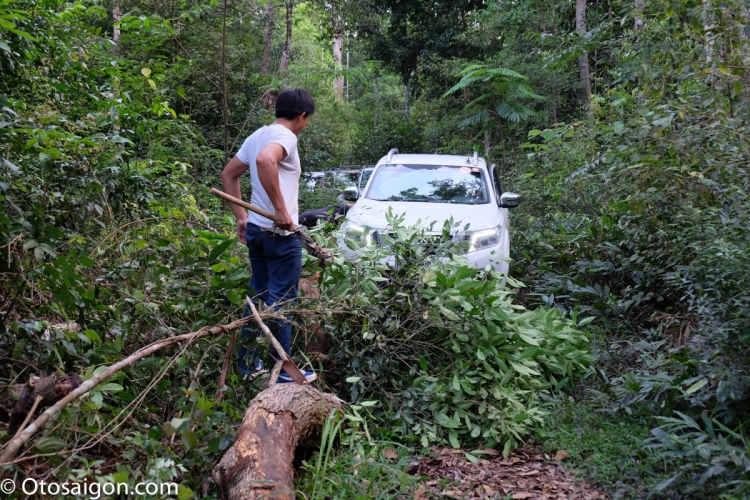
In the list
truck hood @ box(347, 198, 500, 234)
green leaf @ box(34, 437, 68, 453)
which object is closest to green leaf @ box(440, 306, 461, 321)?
truck hood @ box(347, 198, 500, 234)

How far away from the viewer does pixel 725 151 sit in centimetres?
428

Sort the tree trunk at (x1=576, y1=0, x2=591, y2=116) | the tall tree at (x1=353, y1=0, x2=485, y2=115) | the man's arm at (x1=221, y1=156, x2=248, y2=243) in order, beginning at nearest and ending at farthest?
the man's arm at (x1=221, y1=156, x2=248, y2=243), the tree trunk at (x1=576, y1=0, x2=591, y2=116), the tall tree at (x1=353, y1=0, x2=485, y2=115)

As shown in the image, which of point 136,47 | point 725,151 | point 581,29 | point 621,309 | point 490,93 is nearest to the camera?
point 725,151

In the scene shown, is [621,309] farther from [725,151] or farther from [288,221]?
[288,221]

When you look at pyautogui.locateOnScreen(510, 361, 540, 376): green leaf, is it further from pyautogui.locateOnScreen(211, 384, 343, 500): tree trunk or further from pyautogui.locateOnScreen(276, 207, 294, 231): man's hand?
pyautogui.locateOnScreen(276, 207, 294, 231): man's hand

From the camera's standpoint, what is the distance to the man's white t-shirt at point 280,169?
12.9 feet

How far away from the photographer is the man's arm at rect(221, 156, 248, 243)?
4.22 metres

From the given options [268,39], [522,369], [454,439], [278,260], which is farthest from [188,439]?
[268,39]

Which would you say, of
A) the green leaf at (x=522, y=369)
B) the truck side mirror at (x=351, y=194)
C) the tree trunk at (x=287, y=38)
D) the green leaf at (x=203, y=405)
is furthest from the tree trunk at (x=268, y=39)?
the green leaf at (x=203, y=405)

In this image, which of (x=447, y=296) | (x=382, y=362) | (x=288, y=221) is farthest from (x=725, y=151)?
(x=288, y=221)

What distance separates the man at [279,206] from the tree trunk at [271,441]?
0.64 m

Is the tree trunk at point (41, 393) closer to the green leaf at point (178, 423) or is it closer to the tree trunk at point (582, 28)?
the green leaf at point (178, 423)

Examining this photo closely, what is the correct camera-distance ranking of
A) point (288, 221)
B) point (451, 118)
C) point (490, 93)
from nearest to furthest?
point (288, 221), point (490, 93), point (451, 118)

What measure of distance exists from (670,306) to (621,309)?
20.2 inches
